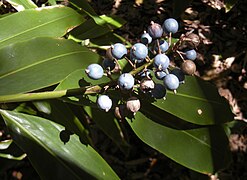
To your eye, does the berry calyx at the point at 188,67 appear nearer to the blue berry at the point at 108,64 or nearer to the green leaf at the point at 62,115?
the blue berry at the point at 108,64

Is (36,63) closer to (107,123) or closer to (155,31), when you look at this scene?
(107,123)

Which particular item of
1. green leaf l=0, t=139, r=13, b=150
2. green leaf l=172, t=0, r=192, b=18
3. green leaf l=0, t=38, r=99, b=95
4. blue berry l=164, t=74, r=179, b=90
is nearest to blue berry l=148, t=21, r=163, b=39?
blue berry l=164, t=74, r=179, b=90

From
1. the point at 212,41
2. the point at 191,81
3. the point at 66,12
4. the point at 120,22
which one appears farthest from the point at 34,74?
the point at 212,41

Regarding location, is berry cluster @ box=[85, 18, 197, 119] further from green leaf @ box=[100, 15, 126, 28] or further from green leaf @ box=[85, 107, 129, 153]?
green leaf @ box=[100, 15, 126, 28]

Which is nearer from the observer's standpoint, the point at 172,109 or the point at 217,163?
the point at 172,109

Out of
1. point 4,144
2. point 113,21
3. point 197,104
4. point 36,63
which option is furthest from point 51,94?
point 113,21

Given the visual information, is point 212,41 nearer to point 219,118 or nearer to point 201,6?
point 201,6

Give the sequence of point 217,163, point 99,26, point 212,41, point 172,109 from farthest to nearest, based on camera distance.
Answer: point 212,41
point 99,26
point 217,163
point 172,109
